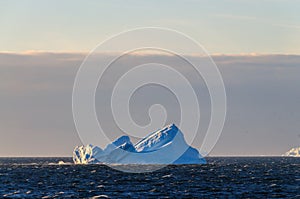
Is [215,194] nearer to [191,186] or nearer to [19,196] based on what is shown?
[191,186]

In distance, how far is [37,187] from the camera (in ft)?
360

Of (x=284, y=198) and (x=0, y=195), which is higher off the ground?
(x=0, y=195)

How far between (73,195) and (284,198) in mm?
26261

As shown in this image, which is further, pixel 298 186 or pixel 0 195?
pixel 298 186

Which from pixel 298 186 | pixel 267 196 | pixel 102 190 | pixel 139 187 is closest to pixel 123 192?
pixel 102 190

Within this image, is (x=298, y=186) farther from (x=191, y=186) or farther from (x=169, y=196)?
(x=169, y=196)

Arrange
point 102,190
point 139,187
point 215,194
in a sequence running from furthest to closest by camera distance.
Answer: point 139,187
point 102,190
point 215,194

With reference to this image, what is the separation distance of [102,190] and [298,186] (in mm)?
30211

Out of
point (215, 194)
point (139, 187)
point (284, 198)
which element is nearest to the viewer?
point (284, 198)

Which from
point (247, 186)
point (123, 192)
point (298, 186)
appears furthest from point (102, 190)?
point (298, 186)

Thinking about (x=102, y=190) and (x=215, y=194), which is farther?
(x=102, y=190)

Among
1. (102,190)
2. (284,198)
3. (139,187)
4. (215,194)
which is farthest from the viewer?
(139,187)

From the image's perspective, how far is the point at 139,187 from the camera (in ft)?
360

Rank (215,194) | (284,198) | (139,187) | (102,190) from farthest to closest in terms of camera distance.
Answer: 1. (139,187)
2. (102,190)
3. (215,194)
4. (284,198)
